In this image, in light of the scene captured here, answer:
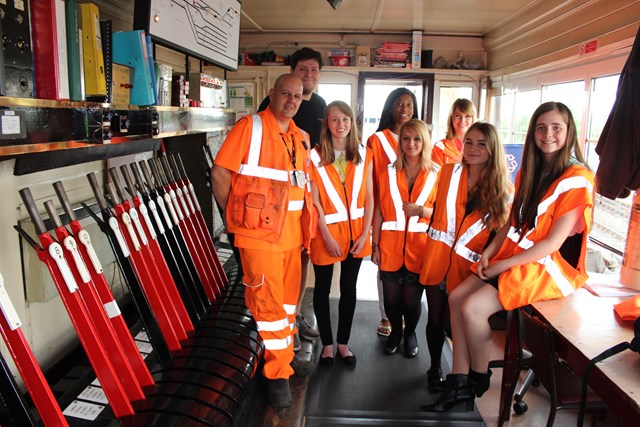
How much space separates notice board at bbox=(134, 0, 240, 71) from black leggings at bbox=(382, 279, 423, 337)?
77.0 inches

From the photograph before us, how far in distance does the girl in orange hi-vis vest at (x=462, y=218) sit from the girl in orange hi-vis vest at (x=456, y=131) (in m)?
0.82

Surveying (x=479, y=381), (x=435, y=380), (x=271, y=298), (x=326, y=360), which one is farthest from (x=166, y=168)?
(x=479, y=381)

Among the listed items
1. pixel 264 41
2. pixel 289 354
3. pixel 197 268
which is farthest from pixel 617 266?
pixel 264 41

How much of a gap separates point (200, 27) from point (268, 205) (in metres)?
1.75

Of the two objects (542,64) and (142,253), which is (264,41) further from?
A: (142,253)

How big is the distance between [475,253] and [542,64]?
2.98m

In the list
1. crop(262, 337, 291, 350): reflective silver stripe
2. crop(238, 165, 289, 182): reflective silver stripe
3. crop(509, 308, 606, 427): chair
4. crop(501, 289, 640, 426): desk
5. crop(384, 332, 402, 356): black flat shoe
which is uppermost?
crop(238, 165, 289, 182): reflective silver stripe

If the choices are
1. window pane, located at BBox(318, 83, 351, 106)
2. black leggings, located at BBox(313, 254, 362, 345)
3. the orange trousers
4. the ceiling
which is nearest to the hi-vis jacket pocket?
the orange trousers

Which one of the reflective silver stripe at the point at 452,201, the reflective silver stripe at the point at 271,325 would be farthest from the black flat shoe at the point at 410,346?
the reflective silver stripe at the point at 271,325

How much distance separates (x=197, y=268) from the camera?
2982 millimetres

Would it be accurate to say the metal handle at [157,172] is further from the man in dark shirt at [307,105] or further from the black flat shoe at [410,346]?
the black flat shoe at [410,346]

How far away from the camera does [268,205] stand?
2.37 meters

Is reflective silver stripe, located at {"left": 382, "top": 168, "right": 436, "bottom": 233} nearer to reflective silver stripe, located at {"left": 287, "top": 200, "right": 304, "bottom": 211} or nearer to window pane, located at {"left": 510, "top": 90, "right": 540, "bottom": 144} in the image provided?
reflective silver stripe, located at {"left": 287, "top": 200, "right": 304, "bottom": 211}

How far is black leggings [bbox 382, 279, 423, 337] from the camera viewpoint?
2980 mm
